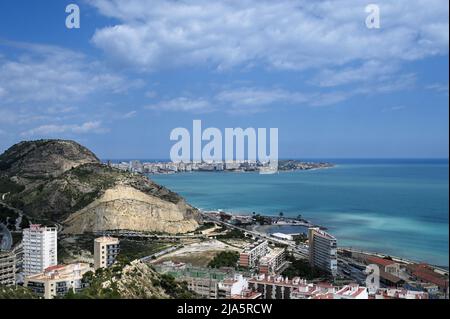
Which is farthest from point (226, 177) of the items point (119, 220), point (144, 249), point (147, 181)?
point (144, 249)

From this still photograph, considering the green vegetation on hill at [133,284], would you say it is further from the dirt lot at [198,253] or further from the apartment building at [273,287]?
the dirt lot at [198,253]

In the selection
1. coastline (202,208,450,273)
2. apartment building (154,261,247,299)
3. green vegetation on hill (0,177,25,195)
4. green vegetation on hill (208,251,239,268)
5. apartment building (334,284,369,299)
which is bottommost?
coastline (202,208,450,273)

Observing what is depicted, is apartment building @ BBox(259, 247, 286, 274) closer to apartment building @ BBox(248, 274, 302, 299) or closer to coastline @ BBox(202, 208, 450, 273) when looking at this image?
coastline @ BBox(202, 208, 450, 273)

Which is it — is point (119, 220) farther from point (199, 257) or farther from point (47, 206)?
point (199, 257)

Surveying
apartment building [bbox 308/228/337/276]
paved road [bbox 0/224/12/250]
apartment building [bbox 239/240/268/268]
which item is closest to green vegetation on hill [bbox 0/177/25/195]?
paved road [bbox 0/224/12/250]

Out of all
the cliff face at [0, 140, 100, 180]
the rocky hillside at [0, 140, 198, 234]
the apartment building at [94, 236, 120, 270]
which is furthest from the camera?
the cliff face at [0, 140, 100, 180]

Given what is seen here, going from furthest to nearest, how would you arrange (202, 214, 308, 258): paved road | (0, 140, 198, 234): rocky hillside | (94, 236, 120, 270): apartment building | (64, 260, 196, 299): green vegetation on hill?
(0, 140, 198, 234): rocky hillside, (202, 214, 308, 258): paved road, (94, 236, 120, 270): apartment building, (64, 260, 196, 299): green vegetation on hill

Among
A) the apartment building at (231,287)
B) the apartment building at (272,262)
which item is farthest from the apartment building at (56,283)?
the apartment building at (272,262)
